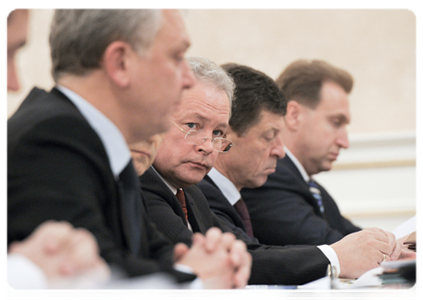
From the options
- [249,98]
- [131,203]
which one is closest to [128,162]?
[131,203]

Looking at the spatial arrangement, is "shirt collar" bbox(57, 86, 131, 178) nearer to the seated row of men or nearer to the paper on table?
the seated row of men

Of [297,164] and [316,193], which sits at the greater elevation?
[297,164]

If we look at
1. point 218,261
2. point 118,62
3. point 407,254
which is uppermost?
point 118,62

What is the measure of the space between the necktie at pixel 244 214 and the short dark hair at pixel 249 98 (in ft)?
1.23

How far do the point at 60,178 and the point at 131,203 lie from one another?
240mm

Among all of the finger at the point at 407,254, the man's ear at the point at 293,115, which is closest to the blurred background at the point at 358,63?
the man's ear at the point at 293,115

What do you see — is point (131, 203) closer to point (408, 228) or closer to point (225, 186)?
point (225, 186)

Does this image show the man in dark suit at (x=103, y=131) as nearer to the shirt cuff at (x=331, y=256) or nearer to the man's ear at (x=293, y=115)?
the shirt cuff at (x=331, y=256)

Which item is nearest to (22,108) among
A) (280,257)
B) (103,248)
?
(103,248)

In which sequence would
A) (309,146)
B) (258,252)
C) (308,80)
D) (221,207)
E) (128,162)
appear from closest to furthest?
(128,162), (258,252), (221,207), (309,146), (308,80)

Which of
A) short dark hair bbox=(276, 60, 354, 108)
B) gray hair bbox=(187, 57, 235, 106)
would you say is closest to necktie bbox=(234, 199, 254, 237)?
gray hair bbox=(187, 57, 235, 106)

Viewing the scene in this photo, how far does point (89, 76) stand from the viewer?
1.17 meters

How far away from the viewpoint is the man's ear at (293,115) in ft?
12.2

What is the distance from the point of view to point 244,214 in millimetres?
2742
